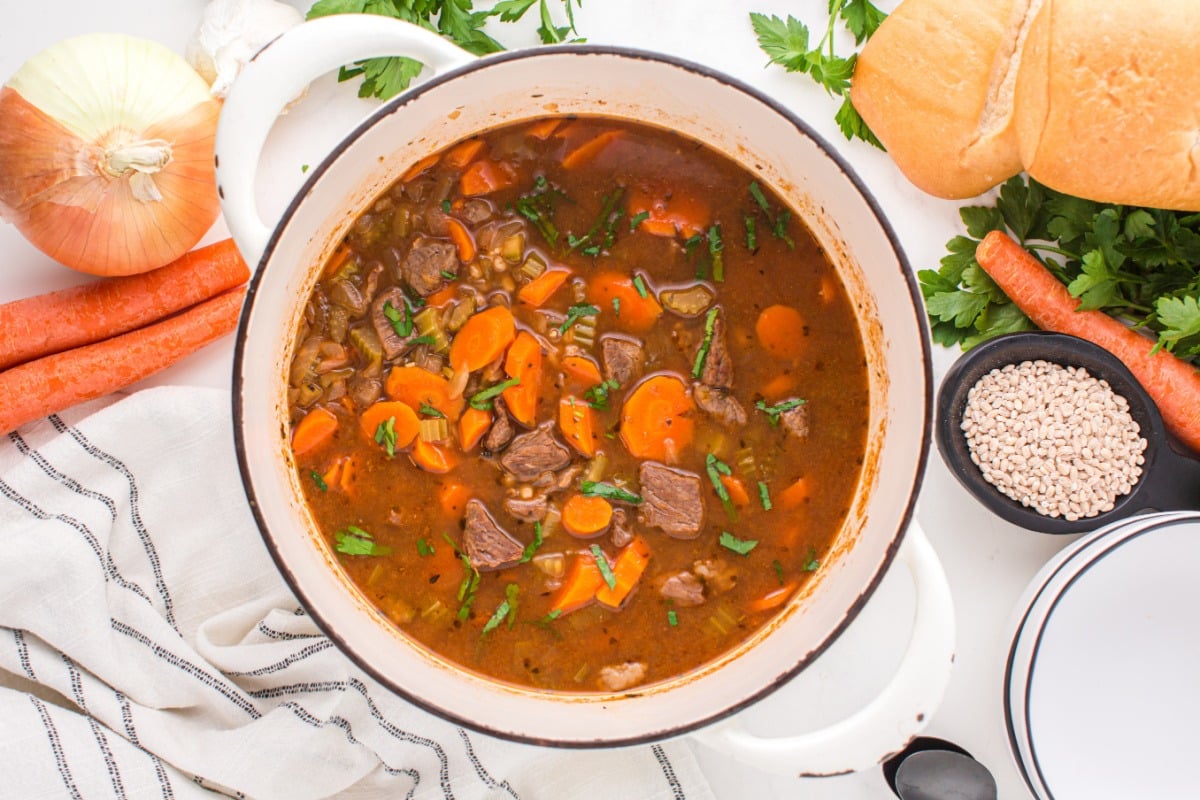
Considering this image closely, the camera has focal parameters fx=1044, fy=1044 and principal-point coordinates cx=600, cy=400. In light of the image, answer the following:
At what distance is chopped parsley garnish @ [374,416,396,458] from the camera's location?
2480mm

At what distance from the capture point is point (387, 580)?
255 cm

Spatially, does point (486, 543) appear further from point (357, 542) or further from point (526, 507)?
point (357, 542)

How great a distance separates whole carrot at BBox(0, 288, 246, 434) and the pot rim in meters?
0.74

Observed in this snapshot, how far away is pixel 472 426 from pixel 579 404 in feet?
0.86

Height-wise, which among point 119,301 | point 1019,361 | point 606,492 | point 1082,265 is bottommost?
point 1019,361

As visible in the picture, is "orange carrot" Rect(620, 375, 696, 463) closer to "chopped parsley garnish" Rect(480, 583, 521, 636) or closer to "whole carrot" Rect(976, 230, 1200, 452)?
"chopped parsley garnish" Rect(480, 583, 521, 636)

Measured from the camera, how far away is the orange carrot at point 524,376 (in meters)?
2.48

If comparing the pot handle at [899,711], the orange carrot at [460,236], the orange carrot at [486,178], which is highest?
the orange carrot at [486,178]

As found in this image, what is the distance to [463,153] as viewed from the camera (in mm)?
2475

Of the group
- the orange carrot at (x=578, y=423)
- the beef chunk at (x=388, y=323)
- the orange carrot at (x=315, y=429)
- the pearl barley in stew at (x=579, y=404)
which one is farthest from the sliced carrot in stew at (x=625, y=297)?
the orange carrot at (x=315, y=429)

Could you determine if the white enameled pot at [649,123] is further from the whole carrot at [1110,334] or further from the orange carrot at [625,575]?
the whole carrot at [1110,334]

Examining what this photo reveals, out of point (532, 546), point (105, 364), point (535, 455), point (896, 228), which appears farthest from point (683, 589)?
point (105, 364)

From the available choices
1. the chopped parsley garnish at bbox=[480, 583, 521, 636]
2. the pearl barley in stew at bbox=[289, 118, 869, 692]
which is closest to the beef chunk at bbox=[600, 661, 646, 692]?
the pearl barley in stew at bbox=[289, 118, 869, 692]

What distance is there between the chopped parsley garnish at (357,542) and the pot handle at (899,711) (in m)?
0.96
